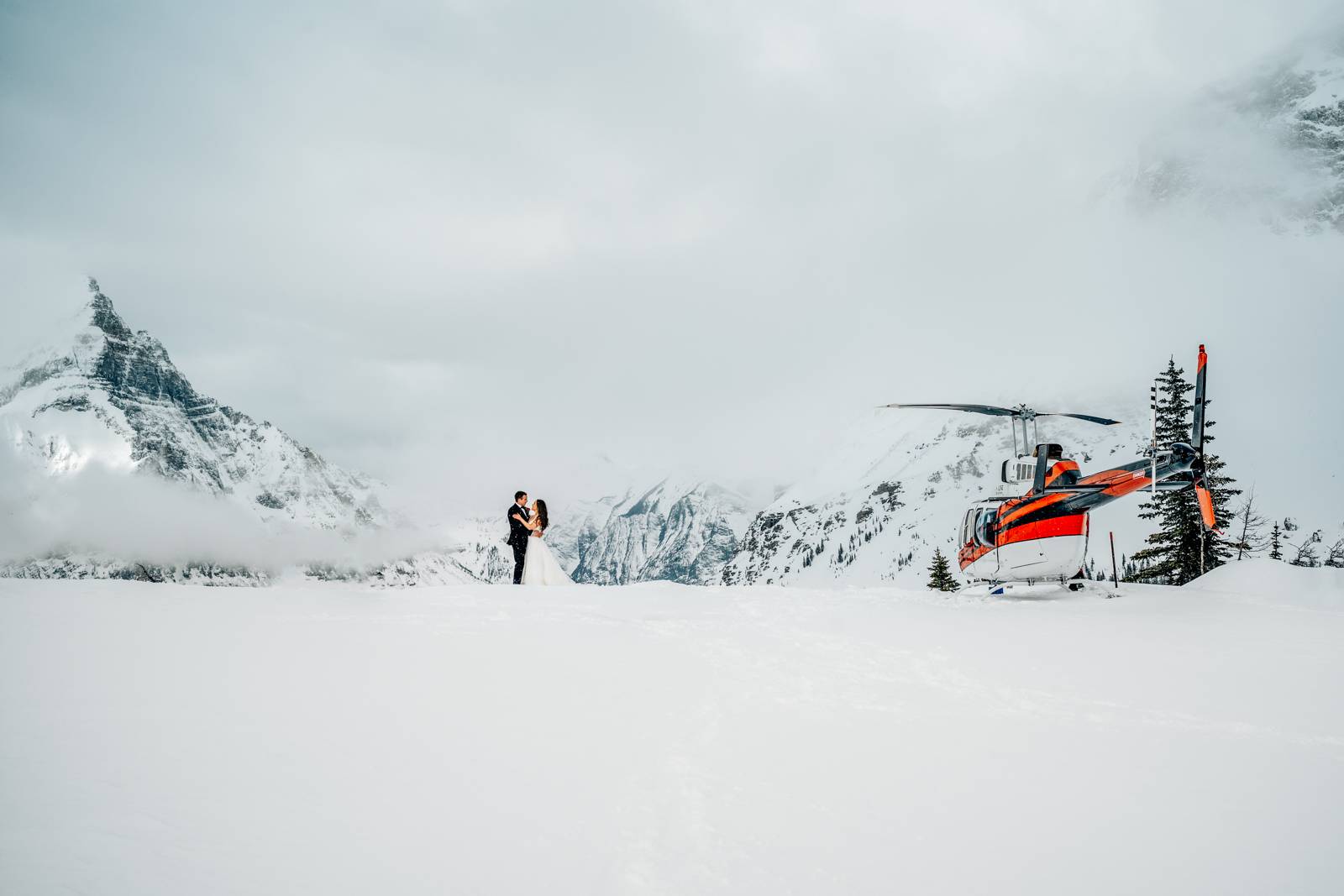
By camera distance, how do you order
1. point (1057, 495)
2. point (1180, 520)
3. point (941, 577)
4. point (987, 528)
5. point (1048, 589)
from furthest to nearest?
1. point (941, 577)
2. point (1180, 520)
3. point (1048, 589)
4. point (987, 528)
5. point (1057, 495)

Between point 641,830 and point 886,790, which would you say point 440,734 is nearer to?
point 641,830

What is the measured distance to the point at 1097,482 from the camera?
19.8 meters

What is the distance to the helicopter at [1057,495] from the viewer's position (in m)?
18.8

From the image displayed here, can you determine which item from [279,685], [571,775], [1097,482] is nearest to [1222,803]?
[571,775]

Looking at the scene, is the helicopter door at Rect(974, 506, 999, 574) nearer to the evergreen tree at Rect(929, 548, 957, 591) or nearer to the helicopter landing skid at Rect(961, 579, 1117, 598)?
the helicopter landing skid at Rect(961, 579, 1117, 598)

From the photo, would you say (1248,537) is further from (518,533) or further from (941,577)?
(518,533)

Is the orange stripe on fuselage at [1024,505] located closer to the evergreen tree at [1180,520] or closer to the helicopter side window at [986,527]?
the helicopter side window at [986,527]

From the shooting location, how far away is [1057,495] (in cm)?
2027

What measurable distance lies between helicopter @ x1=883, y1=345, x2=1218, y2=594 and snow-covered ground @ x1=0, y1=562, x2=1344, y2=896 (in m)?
11.2

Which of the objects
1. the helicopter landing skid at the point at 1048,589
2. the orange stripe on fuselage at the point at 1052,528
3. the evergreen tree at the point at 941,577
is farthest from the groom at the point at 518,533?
the evergreen tree at the point at 941,577

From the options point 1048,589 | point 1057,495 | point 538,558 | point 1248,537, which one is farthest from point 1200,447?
point 1248,537

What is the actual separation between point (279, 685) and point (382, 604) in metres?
5.42

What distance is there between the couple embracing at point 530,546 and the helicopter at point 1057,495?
10.2 meters

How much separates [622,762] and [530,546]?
1370 cm
